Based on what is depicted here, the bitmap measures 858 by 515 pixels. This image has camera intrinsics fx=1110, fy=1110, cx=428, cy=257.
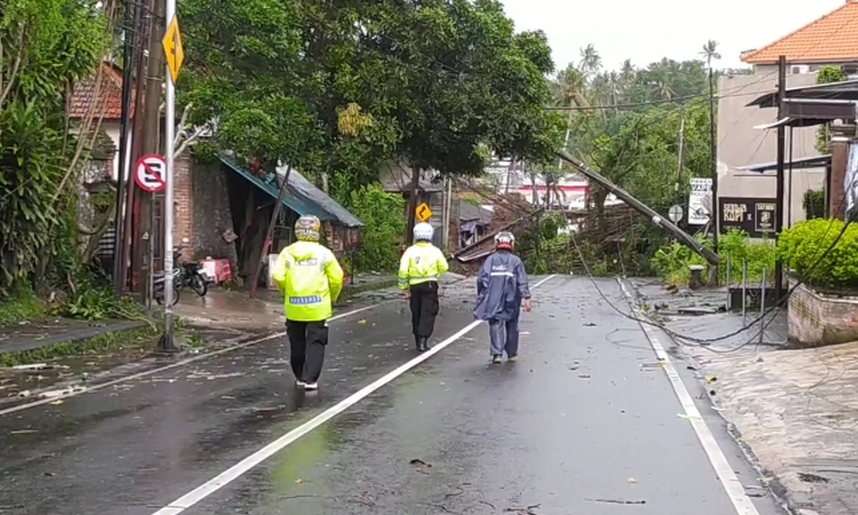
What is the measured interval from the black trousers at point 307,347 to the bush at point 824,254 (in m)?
7.76

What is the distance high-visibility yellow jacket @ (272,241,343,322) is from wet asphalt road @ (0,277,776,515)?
0.89 metres

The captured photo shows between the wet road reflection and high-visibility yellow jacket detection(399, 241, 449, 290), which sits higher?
high-visibility yellow jacket detection(399, 241, 449, 290)

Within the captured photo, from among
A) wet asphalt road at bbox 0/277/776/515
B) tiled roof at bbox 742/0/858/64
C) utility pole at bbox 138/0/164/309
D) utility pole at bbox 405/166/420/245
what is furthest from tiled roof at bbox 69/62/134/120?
tiled roof at bbox 742/0/858/64

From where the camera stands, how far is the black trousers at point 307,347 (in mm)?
12016

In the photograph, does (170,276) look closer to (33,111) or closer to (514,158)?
(33,111)

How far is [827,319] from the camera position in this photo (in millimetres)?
16031

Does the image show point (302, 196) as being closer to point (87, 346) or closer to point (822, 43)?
point (87, 346)

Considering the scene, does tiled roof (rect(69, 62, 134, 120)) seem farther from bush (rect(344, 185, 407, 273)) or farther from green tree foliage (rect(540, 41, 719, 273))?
green tree foliage (rect(540, 41, 719, 273))

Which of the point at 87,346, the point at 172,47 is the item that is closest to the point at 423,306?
the point at 87,346

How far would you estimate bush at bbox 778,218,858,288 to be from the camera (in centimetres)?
1593

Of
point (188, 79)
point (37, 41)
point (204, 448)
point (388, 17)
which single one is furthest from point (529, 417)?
point (388, 17)

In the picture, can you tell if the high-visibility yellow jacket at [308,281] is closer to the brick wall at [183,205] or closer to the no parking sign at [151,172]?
the no parking sign at [151,172]

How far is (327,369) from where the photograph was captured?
562 inches

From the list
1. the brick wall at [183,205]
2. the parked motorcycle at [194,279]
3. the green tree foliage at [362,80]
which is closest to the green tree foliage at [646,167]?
the green tree foliage at [362,80]
